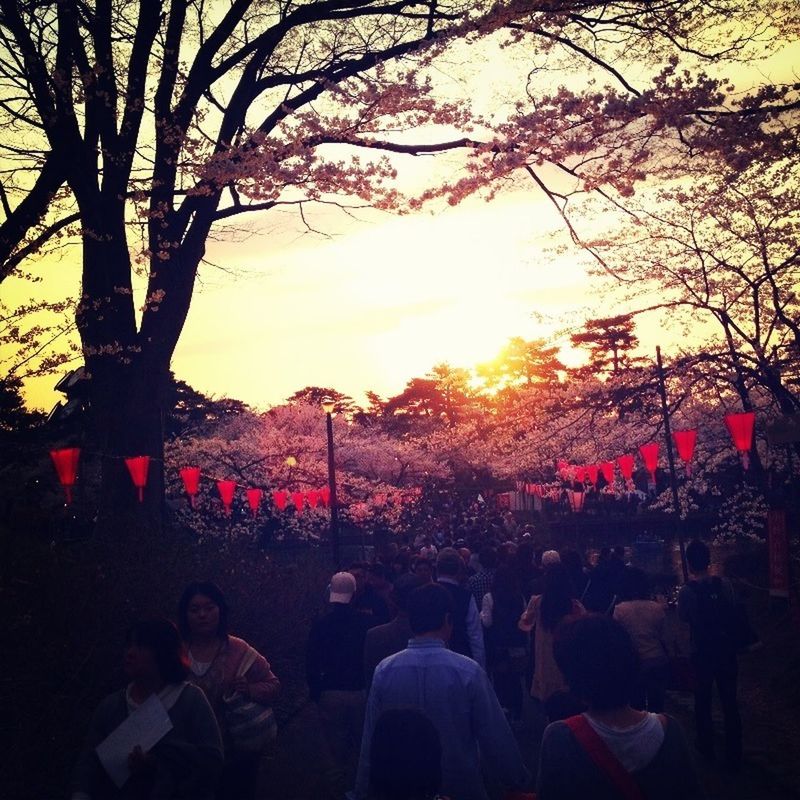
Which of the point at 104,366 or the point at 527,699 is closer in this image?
the point at 104,366

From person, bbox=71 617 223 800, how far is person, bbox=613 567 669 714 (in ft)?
14.9

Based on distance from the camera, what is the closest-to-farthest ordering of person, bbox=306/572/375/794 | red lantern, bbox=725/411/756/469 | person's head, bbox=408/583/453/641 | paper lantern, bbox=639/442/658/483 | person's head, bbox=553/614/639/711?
1. person's head, bbox=553/614/639/711
2. person's head, bbox=408/583/453/641
3. person, bbox=306/572/375/794
4. red lantern, bbox=725/411/756/469
5. paper lantern, bbox=639/442/658/483

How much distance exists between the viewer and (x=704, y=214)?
20.0 metres

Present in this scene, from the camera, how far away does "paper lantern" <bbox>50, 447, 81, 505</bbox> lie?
14.9 metres

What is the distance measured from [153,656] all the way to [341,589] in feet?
13.7

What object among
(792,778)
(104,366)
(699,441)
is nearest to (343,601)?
(792,778)

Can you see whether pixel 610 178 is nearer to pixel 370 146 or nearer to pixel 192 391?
pixel 370 146

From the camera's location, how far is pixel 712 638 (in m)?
8.02

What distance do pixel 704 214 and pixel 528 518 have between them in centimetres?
3253

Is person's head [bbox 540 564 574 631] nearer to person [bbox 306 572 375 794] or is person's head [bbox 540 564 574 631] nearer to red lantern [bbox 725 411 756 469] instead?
person [bbox 306 572 375 794]

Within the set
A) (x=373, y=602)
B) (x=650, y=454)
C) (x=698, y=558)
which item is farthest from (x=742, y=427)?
(x=373, y=602)

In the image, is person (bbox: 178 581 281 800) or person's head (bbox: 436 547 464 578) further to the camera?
person's head (bbox: 436 547 464 578)

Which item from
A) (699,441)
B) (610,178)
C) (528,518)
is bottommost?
(528,518)

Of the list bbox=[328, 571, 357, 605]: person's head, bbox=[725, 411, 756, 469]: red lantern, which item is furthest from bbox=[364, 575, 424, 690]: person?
bbox=[725, 411, 756, 469]: red lantern
